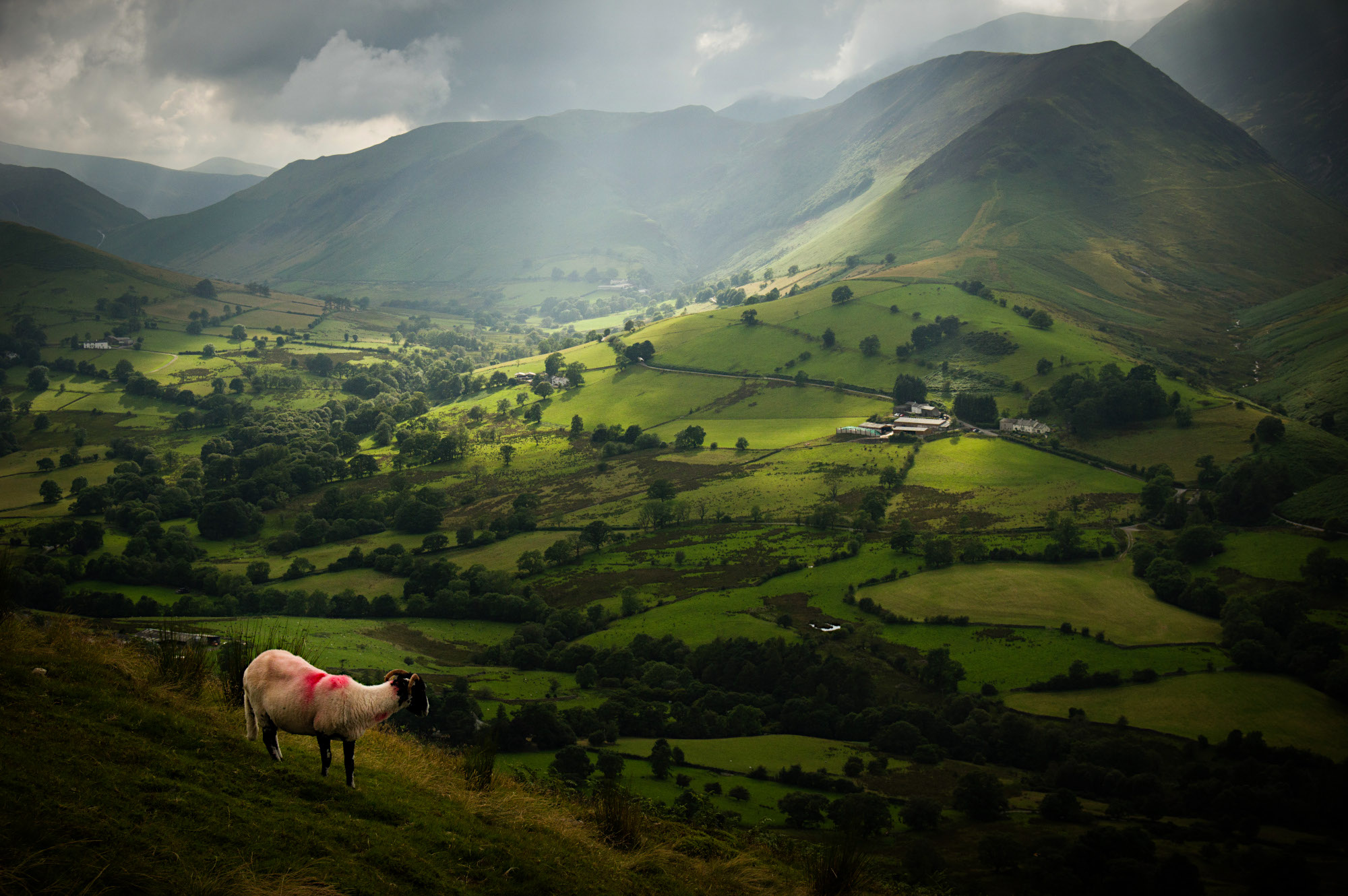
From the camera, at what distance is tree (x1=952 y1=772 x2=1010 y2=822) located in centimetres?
4047

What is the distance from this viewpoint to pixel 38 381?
15738 cm

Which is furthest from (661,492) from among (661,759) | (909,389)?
(661,759)

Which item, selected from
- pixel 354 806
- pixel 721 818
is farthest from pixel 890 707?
pixel 354 806

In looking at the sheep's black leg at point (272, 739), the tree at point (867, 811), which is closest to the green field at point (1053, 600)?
→ the tree at point (867, 811)

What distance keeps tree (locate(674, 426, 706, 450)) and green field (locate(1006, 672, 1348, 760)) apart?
2952 inches

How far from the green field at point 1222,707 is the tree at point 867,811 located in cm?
2071

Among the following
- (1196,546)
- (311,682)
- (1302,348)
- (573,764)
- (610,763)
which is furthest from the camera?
(1302,348)

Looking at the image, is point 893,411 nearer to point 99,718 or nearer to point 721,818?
point 721,818

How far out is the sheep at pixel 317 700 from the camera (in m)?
12.9

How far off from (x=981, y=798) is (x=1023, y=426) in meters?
88.0

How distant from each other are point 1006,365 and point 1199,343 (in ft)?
216

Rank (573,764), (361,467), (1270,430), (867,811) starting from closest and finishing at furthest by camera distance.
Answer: (867,811) < (573,764) < (1270,430) < (361,467)

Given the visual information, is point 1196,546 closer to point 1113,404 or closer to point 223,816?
point 1113,404

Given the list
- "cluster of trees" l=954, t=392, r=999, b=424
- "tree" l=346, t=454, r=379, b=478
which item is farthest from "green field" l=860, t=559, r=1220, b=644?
"tree" l=346, t=454, r=379, b=478
